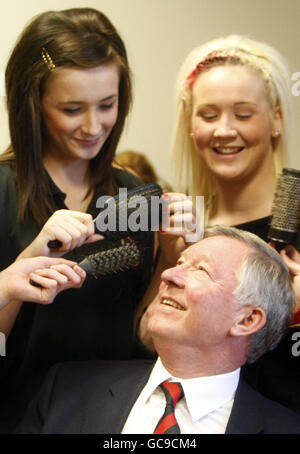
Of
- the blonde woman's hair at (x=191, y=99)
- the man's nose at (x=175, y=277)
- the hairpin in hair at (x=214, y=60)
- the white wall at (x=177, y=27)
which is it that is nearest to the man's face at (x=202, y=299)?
the man's nose at (x=175, y=277)

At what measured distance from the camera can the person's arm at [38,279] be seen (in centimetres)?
119

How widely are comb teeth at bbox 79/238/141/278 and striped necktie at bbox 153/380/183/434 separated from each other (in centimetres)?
29

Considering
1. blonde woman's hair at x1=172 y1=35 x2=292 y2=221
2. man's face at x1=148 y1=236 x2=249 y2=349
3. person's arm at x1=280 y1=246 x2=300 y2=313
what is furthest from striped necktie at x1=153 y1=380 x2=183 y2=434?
blonde woman's hair at x1=172 y1=35 x2=292 y2=221

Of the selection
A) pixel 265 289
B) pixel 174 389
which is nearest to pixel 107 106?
pixel 265 289

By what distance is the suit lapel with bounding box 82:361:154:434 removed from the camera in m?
1.23

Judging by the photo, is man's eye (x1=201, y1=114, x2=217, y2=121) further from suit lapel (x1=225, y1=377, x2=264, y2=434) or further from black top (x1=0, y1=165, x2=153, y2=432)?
suit lapel (x1=225, y1=377, x2=264, y2=434)

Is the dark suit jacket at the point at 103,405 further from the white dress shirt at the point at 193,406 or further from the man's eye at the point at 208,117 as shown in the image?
the man's eye at the point at 208,117

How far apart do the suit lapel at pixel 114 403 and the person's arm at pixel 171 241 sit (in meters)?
0.16

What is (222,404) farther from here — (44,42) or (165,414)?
(44,42)

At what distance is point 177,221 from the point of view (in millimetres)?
1381

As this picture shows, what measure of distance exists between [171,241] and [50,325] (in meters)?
0.37

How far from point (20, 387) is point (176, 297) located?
489 millimetres

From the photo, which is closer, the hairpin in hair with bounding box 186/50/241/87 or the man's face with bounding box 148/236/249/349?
the man's face with bounding box 148/236/249/349

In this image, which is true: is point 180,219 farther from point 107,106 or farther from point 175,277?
point 107,106
